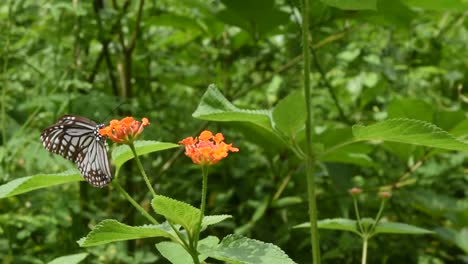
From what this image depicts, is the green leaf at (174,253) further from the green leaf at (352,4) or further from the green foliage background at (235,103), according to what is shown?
the green foliage background at (235,103)

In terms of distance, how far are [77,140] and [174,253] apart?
0.59 metres

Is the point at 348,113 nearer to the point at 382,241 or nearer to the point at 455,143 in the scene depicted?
the point at 382,241

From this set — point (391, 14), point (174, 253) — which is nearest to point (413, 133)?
point (174, 253)

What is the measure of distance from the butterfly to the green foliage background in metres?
0.24

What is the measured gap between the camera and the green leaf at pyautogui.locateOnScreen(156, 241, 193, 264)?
3.55 feet

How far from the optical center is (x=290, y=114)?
3.69ft

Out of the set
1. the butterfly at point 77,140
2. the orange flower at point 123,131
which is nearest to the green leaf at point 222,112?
the orange flower at point 123,131

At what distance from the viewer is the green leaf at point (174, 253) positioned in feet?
3.55

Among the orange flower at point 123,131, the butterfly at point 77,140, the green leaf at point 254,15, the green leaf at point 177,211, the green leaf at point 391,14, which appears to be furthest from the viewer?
the green leaf at point 254,15

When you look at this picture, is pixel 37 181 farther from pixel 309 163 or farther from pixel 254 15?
pixel 254 15

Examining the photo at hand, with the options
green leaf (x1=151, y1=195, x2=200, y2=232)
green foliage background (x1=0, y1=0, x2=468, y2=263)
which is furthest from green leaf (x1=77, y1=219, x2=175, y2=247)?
green foliage background (x1=0, y1=0, x2=468, y2=263)

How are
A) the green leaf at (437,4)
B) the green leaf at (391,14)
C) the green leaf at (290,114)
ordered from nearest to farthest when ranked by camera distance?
the green leaf at (290,114) < the green leaf at (437,4) < the green leaf at (391,14)

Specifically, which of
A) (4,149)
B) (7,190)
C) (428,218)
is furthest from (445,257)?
(7,190)

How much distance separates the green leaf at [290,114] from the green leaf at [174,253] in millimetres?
273
